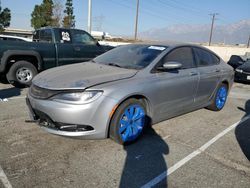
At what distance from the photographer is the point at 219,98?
5691 mm

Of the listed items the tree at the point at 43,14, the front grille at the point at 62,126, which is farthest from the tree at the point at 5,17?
the front grille at the point at 62,126

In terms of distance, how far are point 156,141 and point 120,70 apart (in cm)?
127

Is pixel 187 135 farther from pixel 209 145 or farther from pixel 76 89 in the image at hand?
pixel 76 89

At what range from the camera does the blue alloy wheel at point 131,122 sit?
3.48 meters

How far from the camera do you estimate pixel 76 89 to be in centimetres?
313

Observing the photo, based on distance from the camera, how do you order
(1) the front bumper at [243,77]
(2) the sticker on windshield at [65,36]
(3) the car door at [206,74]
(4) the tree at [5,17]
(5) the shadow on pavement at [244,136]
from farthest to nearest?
(4) the tree at [5,17], (1) the front bumper at [243,77], (2) the sticker on windshield at [65,36], (3) the car door at [206,74], (5) the shadow on pavement at [244,136]

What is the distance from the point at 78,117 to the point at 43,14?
42.8 metres

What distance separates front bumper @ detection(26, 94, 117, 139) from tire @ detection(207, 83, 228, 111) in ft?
10.3

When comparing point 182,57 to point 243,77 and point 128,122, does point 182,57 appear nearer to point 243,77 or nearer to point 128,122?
point 128,122

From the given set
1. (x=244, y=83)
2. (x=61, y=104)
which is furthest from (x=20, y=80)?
(x=244, y=83)

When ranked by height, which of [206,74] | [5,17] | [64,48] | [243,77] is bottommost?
[243,77]

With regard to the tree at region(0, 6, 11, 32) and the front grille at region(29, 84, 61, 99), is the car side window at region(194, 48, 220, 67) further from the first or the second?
the tree at region(0, 6, 11, 32)

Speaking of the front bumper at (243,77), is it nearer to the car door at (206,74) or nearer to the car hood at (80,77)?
the car door at (206,74)

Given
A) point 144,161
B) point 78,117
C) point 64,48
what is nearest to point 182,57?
point 144,161
